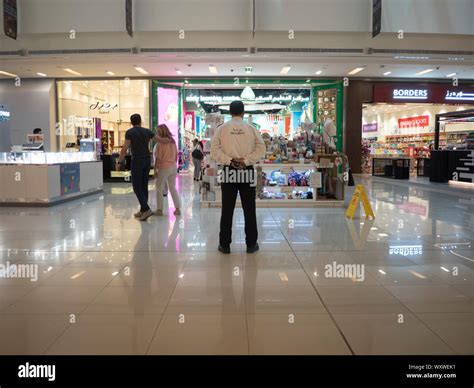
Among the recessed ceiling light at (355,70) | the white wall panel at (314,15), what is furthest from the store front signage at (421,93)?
the white wall panel at (314,15)

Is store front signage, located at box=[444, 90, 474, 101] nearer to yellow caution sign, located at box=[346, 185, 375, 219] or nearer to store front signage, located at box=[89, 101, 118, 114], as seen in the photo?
yellow caution sign, located at box=[346, 185, 375, 219]

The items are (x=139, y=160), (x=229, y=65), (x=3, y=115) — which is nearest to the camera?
(x=139, y=160)

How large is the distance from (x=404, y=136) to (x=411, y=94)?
248 inches

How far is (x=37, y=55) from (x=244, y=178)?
965 centimetres

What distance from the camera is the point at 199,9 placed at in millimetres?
10367

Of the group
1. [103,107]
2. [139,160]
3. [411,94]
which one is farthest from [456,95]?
[139,160]

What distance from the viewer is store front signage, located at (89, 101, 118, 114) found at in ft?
55.1

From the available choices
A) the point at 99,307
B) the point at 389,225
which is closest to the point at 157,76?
the point at 389,225

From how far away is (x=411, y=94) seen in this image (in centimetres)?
1630

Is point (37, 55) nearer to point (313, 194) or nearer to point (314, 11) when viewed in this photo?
point (314, 11)

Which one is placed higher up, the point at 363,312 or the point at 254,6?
the point at 254,6

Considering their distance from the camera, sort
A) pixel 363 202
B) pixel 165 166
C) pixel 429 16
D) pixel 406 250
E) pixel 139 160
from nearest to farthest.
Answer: pixel 406 250 < pixel 139 160 < pixel 363 202 < pixel 165 166 < pixel 429 16

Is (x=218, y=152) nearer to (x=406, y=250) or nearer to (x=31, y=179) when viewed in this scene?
(x=406, y=250)
